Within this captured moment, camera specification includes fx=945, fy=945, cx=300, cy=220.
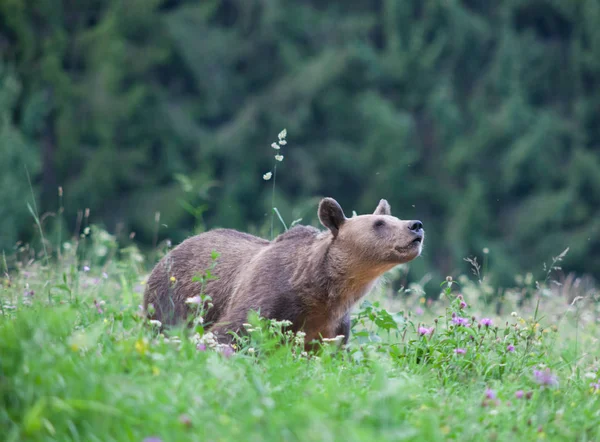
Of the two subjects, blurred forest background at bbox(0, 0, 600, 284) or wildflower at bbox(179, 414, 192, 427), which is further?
blurred forest background at bbox(0, 0, 600, 284)

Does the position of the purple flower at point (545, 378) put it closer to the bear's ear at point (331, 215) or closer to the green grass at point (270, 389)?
the green grass at point (270, 389)

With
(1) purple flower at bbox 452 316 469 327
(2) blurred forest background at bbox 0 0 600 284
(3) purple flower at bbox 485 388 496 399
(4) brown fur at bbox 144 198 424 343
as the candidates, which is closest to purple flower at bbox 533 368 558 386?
(3) purple flower at bbox 485 388 496 399

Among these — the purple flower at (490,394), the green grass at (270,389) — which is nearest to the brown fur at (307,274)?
the green grass at (270,389)

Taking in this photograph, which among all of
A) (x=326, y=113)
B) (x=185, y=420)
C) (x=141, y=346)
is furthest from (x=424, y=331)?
(x=326, y=113)

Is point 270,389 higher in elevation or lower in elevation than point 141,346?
lower

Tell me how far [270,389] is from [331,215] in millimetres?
2271

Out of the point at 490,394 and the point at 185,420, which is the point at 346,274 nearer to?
the point at 490,394

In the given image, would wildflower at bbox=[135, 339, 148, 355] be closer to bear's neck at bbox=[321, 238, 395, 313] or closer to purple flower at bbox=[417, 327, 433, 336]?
purple flower at bbox=[417, 327, 433, 336]

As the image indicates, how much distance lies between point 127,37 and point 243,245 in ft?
67.5

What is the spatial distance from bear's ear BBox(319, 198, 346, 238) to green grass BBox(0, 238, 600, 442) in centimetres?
117

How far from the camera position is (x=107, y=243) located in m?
8.03

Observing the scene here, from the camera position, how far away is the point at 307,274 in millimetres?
5828

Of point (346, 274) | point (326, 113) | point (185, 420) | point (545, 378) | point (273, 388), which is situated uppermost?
point (185, 420)

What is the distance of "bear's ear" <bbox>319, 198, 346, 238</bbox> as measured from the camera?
19.8 ft
